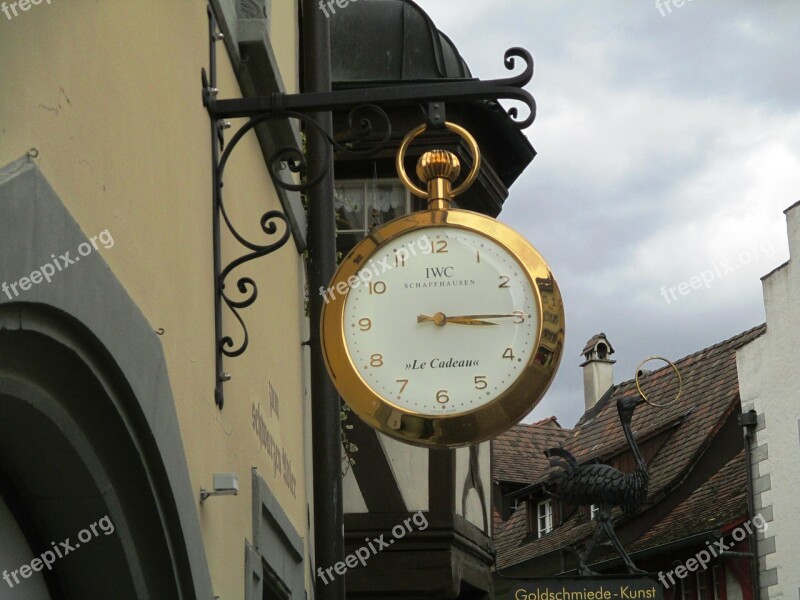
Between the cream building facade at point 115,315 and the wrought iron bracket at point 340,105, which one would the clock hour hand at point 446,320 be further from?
the cream building facade at point 115,315

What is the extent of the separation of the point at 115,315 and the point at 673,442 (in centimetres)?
2319

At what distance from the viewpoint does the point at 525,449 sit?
31.9 meters

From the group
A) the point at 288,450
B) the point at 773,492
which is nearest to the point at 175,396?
the point at 288,450

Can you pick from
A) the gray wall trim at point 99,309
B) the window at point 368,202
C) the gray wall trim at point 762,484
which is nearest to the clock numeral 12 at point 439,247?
the gray wall trim at point 99,309

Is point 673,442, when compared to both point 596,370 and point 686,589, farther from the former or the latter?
point 596,370

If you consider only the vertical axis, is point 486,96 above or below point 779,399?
below

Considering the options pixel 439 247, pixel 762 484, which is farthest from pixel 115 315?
pixel 762 484

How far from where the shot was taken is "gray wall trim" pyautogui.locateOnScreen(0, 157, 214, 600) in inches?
106

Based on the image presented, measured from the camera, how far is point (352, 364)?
4438mm

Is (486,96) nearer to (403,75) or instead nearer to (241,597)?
(241,597)

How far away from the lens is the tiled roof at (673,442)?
23.5m

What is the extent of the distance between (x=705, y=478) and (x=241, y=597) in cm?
1989

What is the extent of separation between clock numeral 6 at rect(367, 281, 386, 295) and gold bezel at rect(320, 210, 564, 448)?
62 mm

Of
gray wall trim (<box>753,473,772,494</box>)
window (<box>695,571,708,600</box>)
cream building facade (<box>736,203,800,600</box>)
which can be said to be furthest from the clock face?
window (<box>695,571,708,600</box>)
